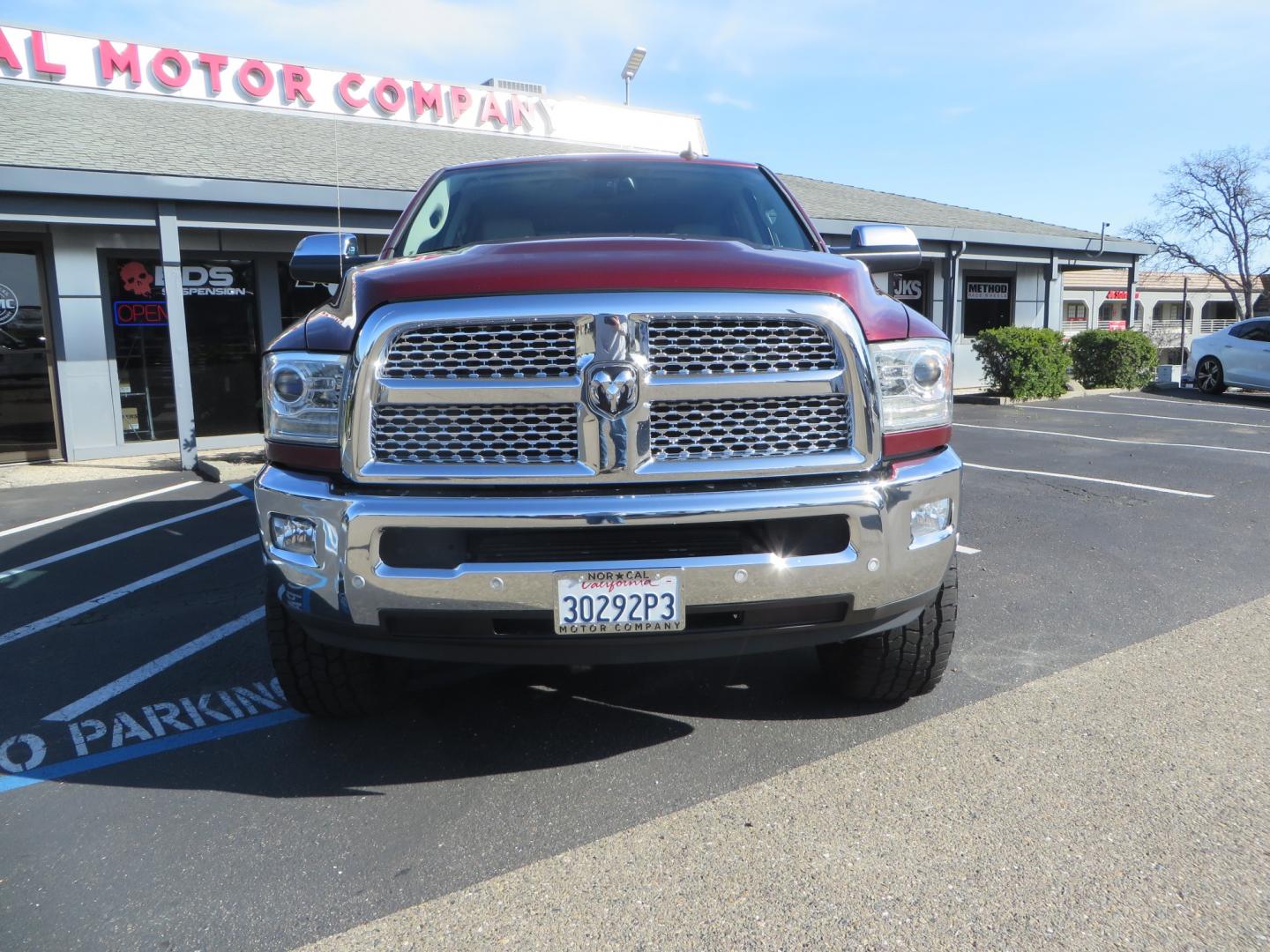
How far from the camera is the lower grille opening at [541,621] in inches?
97.1

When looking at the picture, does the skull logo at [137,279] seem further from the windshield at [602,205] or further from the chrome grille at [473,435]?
the chrome grille at [473,435]

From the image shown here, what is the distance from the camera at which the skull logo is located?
38.1 feet

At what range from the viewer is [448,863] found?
2.39 meters

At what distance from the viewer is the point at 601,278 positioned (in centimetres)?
253

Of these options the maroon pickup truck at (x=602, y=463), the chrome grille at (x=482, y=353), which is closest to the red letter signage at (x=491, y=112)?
the maroon pickup truck at (x=602, y=463)

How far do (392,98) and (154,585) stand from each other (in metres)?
14.3

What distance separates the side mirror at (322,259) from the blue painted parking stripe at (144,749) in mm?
1687

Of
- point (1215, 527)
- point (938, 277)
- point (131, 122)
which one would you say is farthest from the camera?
point (938, 277)

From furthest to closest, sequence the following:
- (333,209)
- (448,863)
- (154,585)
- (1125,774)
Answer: (333,209) → (154,585) → (1125,774) → (448,863)

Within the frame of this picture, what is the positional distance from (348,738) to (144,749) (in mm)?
674

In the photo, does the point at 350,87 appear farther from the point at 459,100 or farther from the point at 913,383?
the point at 913,383

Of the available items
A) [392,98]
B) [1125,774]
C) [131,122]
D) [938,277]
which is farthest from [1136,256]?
[1125,774]

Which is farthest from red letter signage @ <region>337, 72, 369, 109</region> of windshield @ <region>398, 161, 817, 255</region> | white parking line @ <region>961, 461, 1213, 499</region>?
windshield @ <region>398, 161, 817, 255</region>

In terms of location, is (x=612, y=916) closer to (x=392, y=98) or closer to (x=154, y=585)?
(x=154, y=585)
